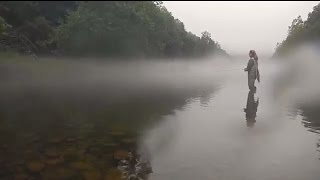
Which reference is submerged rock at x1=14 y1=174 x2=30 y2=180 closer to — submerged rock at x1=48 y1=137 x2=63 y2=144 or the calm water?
the calm water

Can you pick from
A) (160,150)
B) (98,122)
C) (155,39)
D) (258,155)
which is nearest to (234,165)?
(258,155)

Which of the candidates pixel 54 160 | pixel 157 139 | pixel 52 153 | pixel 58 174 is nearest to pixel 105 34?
pixel 157 139

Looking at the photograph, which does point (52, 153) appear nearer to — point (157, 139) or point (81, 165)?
point (81, 165)

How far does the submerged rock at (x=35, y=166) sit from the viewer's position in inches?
250

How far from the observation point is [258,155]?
7621mm

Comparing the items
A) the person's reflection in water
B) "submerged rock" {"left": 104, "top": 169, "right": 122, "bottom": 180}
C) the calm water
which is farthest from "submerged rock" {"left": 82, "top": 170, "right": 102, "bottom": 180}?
the person's reflection in water

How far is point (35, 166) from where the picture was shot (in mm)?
6559

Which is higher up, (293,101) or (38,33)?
(38,33)

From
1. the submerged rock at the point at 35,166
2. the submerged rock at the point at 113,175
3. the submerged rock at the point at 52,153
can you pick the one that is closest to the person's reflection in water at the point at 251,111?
the submerged rock at the point at 113,175

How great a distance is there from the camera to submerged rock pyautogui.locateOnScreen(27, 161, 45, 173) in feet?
20.9

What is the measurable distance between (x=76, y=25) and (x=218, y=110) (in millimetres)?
31950

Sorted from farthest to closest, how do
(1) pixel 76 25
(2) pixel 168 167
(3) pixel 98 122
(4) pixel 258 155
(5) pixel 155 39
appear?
(5) pixel 155 39
(1) pixel 76 25
(3) pixel 98 122
(4) pixel 258 155
(2) pixel 168 167

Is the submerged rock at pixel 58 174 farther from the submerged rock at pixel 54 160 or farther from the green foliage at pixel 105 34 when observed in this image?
the green foliage at pixel 105 34

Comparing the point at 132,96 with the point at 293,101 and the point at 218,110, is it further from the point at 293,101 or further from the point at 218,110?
the point at 293,101
